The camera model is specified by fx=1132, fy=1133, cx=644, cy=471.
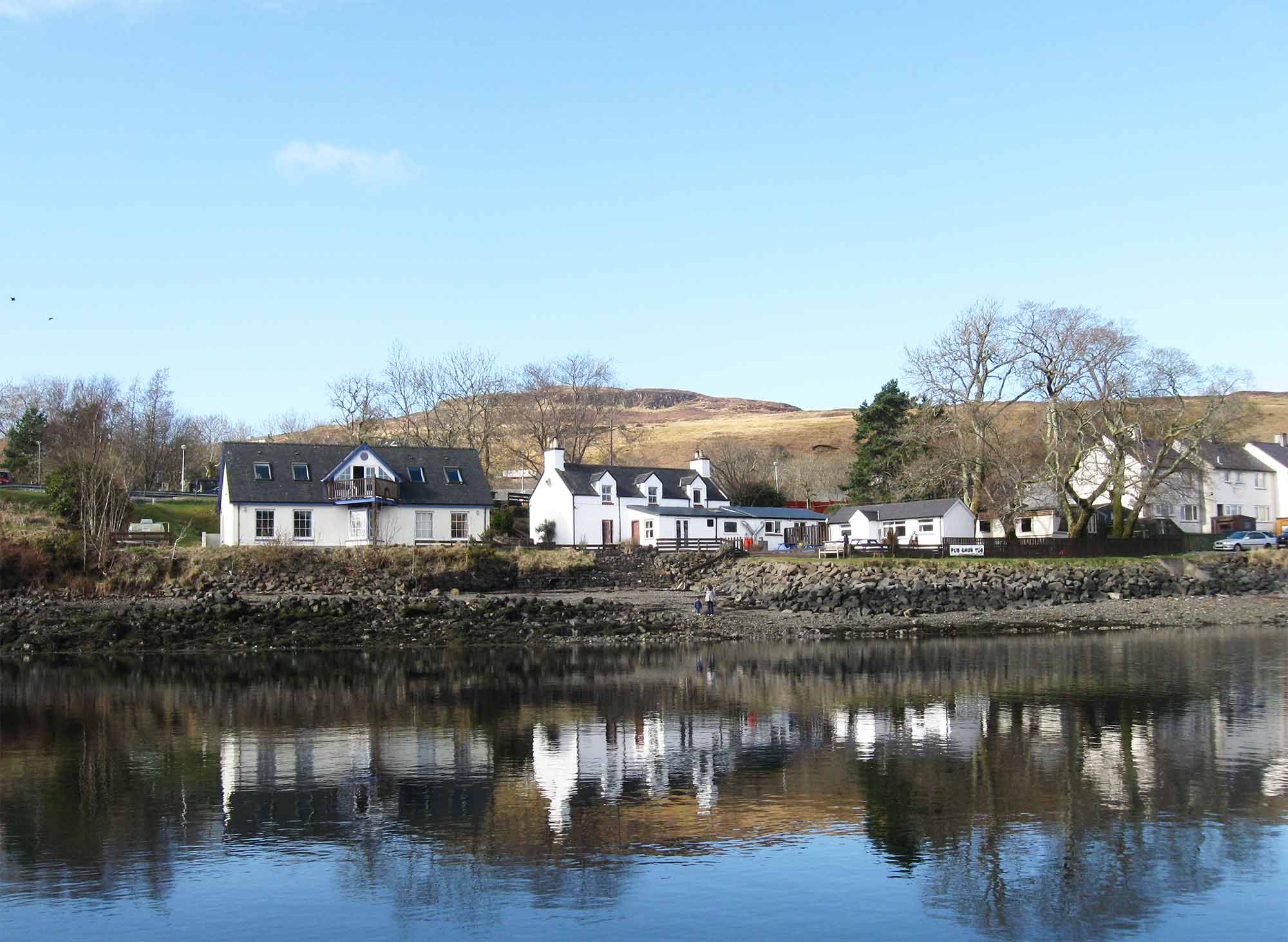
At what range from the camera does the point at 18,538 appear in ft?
172

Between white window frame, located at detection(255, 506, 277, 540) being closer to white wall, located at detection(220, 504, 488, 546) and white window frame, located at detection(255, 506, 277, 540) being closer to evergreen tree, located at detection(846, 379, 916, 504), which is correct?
white wall, located at detection(220, 504, 488, 546)

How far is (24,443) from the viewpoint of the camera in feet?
275

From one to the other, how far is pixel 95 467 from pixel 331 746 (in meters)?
39.5

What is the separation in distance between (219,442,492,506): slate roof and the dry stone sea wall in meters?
15.9

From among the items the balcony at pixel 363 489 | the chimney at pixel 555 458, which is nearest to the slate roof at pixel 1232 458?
the chimney at pixel 555 458

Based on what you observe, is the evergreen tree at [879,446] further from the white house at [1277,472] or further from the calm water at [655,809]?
the calm water at [655,809]

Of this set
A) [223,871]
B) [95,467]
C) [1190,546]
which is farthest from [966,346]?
[223,871]

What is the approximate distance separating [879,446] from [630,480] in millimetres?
21504

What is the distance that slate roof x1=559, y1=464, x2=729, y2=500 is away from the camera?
2594 inches

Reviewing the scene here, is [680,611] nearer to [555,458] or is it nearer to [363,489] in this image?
[363,489]

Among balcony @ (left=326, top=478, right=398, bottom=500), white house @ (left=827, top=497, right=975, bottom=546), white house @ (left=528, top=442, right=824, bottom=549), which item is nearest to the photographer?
balcony @ (left=326, top=478, right=398, bottom=500)

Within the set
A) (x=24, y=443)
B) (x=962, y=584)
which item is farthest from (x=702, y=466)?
(x=24, y=443)

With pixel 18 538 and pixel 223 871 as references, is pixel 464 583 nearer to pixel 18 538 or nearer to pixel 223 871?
pixel 18 538

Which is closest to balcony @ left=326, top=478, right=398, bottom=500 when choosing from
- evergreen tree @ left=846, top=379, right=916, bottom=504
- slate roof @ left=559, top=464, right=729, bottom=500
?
slate roof @ left=559, top=464, right=729, bottom=500
